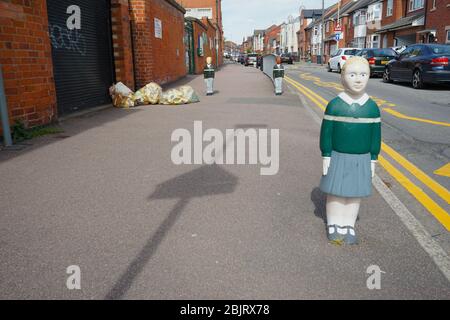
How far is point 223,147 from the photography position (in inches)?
257

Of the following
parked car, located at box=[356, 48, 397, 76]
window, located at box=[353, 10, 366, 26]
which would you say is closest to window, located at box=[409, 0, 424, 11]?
window, located at box=[353, 10, 366, 26]

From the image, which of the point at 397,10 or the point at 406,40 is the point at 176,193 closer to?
the point at 406,40

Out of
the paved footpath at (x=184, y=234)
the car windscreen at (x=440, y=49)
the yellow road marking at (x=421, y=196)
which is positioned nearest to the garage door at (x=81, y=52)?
the paved footpath at (x=184, y=234)

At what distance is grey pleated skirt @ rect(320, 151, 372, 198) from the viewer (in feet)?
10.2

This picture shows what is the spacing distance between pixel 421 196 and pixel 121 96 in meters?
9.37

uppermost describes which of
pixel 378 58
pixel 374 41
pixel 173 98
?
pixel 374 41

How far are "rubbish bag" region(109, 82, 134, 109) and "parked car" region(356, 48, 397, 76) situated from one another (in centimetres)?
1551

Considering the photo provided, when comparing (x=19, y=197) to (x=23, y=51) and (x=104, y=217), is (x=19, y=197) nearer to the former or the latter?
(x=104, y=217)

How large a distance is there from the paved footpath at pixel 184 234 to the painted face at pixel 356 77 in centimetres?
125

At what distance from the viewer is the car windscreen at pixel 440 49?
1564 centimetres

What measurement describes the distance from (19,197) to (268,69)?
19573mm

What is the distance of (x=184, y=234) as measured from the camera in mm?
3400

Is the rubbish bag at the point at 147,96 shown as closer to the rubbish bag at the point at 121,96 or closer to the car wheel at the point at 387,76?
the rubbish bag at the point at 121,96

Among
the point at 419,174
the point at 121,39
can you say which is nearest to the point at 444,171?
the point at 419,174
